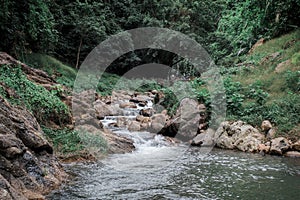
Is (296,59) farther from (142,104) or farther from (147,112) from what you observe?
(142,104)

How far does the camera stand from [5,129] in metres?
4.95

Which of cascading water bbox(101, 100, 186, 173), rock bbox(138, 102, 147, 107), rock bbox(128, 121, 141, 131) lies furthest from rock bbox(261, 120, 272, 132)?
rock bbox(138, 102, 147, 107)

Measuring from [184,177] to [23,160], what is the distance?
3.46 metres

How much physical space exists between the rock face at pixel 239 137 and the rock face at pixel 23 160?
6074mm

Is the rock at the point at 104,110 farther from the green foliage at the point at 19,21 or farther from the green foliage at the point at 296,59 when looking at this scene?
the green foliage at the point at 296,59

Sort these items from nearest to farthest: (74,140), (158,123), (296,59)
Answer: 1. (74,140)
2. (158,123)
3. (296,59)

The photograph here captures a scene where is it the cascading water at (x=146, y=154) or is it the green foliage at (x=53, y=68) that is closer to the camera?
the cascading water at (x=146, y=154)

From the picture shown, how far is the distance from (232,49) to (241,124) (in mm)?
13895

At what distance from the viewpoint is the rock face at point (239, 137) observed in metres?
9.53

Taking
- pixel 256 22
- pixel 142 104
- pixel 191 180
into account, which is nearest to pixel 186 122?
pixel 191 180

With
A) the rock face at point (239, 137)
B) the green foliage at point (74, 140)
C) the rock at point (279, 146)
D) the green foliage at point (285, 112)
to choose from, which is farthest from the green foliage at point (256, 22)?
the green foliage at point (74, 140)

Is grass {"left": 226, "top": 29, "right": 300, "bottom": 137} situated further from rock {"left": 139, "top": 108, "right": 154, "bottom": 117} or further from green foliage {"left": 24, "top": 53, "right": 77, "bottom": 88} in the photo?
green foliage {"left": 24, "top": 53, "right": 77, "bottom": 88}

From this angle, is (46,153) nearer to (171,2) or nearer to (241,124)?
(241,124)

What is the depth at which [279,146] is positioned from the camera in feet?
29.3
